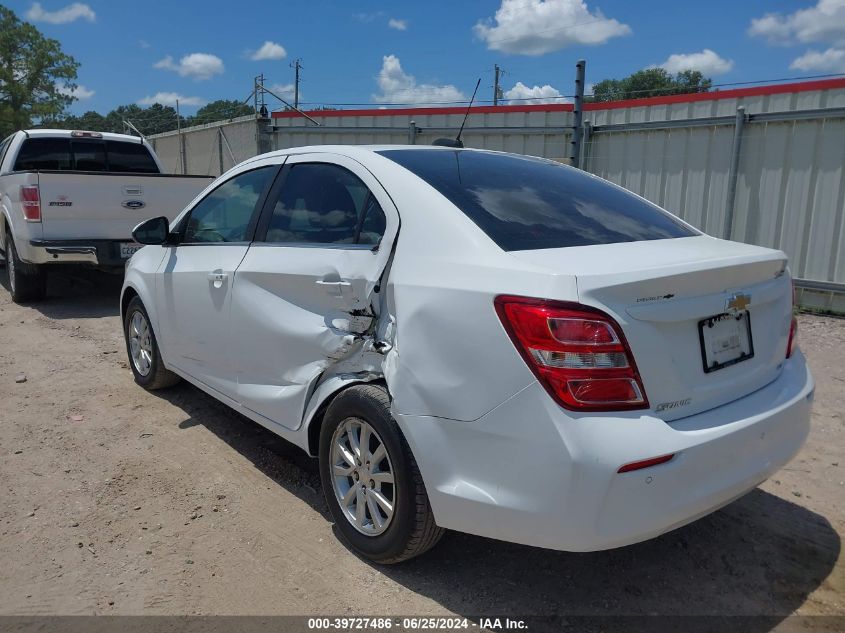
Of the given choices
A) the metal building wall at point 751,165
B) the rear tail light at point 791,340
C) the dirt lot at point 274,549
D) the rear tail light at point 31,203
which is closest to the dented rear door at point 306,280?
the dirt lot at point 274,549

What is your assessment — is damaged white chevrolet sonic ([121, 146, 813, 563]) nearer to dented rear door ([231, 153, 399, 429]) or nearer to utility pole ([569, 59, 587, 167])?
dented rear door ([231, 153, 399, 429])

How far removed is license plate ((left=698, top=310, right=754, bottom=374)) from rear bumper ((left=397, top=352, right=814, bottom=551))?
0.54ft

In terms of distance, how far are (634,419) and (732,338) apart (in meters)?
0.63

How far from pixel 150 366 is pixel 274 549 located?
93.3 inches

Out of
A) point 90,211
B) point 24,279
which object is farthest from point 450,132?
point 24,279

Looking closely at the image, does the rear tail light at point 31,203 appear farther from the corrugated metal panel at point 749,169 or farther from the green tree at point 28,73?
the green tree at point 28,73

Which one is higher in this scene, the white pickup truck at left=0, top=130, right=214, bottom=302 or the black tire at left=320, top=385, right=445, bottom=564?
the white pickup truck at left=0, top=130, right=214, bottom=302

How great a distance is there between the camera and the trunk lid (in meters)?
2.23

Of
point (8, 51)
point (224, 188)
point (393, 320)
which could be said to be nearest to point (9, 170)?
point (224, 188)

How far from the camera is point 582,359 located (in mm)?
2178

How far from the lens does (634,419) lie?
7.17ft

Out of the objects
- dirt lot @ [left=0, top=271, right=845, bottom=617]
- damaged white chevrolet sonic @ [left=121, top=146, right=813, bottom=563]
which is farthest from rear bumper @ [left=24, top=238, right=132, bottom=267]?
damaged white chevrolet sonic @ [left=121, top=146, right=813, bottom=563]

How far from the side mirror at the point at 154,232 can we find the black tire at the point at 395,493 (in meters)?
2.08

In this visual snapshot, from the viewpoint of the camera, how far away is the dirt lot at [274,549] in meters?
2.71
